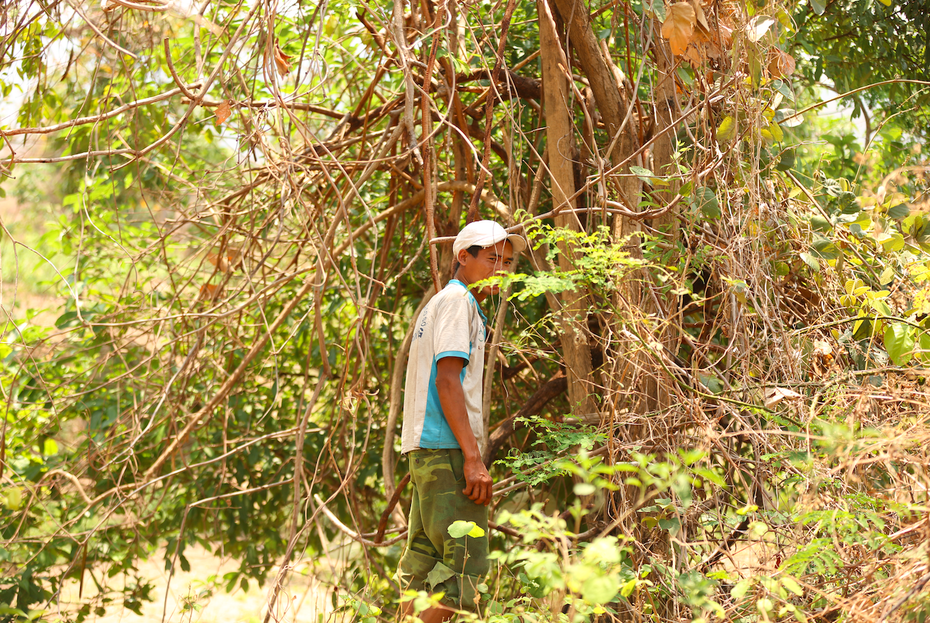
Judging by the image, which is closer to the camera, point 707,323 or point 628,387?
point 628,387

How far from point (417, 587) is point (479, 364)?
2.53ft

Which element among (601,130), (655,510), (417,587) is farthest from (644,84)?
(417,587)

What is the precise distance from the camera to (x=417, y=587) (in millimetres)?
2271

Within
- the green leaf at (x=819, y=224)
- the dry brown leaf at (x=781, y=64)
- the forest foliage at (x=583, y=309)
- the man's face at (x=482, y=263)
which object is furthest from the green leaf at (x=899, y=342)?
the man's face at (x=482, y=263)

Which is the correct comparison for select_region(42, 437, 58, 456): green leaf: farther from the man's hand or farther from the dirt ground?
the man's hand

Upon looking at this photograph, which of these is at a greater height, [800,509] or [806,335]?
[806,335]

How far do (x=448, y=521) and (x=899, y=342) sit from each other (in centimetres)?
149

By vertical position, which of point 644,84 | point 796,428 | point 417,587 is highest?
point 644,84

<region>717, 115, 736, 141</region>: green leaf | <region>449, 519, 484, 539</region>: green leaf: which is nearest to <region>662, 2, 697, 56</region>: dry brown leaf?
<region>717, 115, 736, 141</region>: green leaf

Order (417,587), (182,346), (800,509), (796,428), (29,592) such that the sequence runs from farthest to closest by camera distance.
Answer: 1. (182,346)
2. (29,592)
3. (417,587)
4. (796,428)
5. (800,509)

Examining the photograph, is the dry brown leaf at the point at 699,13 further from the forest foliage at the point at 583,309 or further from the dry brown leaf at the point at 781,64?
the dry brown leaf at the point at 781,64

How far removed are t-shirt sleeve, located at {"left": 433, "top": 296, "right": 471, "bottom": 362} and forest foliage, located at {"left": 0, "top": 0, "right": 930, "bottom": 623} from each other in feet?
0.79

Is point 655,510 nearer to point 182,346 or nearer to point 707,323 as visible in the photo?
point 707,323

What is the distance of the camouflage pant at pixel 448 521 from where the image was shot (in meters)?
2.12
